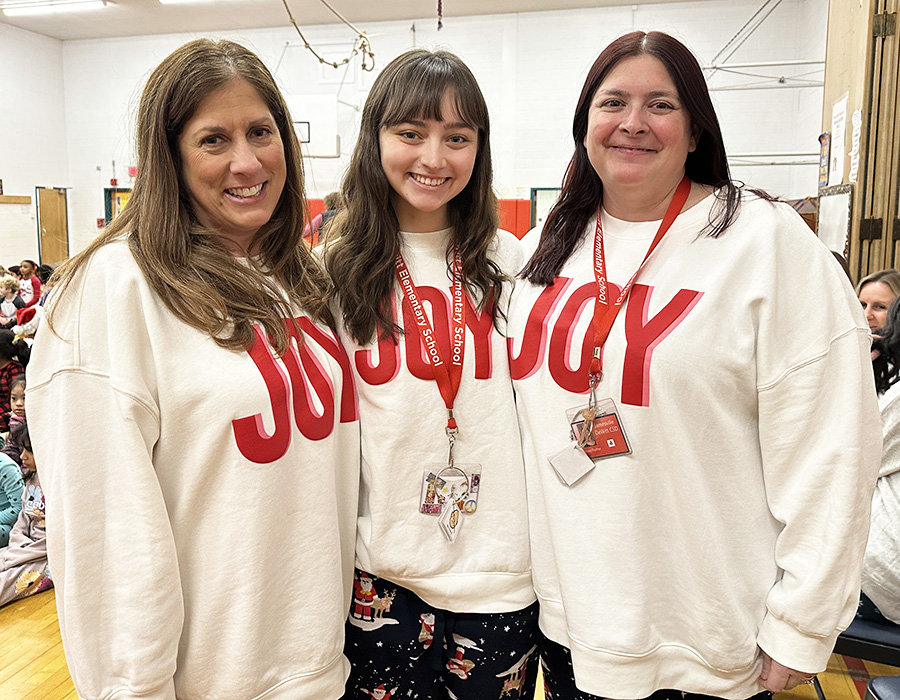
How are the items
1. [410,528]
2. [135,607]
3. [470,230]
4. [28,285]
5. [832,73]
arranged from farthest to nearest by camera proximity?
[28,285], [832,73], [470,230], [410,528], [135,607]

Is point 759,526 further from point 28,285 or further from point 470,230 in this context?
point 28,285

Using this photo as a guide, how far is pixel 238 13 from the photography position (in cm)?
970

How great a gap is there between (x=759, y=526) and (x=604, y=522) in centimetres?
Answer: 30

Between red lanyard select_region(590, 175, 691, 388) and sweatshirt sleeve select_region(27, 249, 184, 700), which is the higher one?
red lanyard select_region(590, 175, 691, 388)

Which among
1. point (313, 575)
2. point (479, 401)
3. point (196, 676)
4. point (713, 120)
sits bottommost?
point (196, 676)

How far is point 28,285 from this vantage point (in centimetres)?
935

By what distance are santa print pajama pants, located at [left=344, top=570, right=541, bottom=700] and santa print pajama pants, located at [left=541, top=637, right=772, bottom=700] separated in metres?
0.04

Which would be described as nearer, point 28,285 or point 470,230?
point 470,230

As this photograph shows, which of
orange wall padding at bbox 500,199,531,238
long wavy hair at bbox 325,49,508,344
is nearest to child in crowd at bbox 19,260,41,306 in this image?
orange wall padding at bbox 500,199,531,238

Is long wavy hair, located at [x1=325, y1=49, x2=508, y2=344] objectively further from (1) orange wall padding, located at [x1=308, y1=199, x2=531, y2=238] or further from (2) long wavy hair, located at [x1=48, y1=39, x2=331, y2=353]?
(1) orange wall padding, located at [x1=308, y1=199, x2=531, y2=238]

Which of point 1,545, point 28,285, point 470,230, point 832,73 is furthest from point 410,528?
point 28,285

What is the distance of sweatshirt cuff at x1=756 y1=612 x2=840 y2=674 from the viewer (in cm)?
131

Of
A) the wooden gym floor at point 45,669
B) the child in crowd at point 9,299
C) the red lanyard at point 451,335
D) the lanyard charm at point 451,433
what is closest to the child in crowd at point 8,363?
the wooden gym floor at point 45,669

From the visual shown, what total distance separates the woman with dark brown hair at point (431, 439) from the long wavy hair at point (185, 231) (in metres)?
0.25
